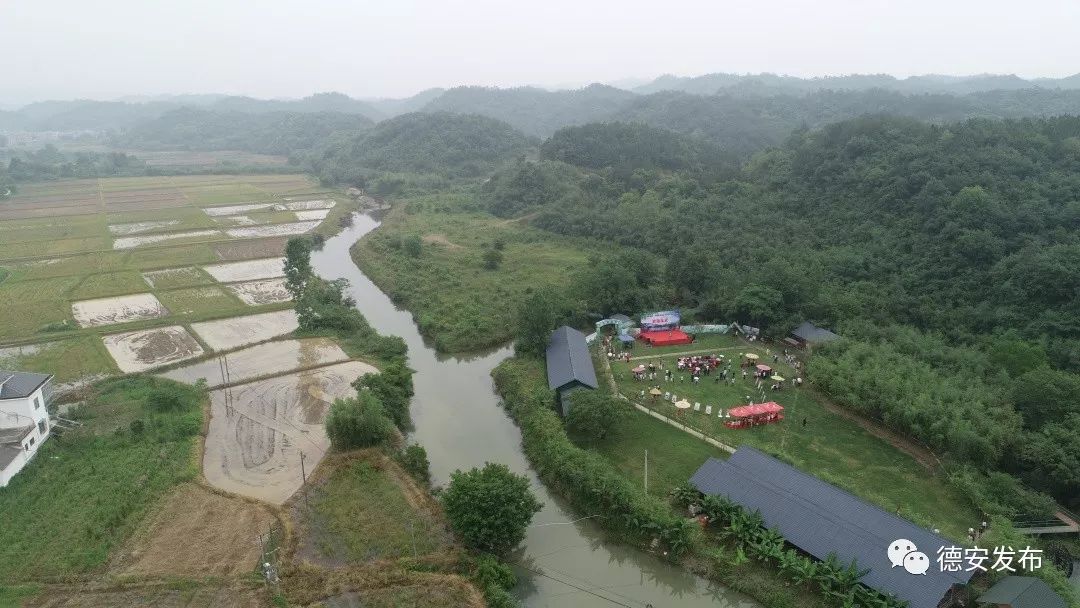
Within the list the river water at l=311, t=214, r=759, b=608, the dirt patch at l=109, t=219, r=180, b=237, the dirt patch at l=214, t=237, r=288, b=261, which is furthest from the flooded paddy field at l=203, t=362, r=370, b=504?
the dirt patch at l=109, t=219, r=180, b=237

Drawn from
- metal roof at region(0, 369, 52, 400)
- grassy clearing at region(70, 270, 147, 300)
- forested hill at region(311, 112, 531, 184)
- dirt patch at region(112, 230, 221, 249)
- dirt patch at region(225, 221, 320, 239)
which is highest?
forested hill at region(311, 112, 531, 184)

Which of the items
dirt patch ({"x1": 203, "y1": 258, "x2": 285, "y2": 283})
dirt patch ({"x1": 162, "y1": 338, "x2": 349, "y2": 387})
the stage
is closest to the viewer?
dirt patch ({"x1": 162, "y1": 338, "x2": 349, "y2": 387})

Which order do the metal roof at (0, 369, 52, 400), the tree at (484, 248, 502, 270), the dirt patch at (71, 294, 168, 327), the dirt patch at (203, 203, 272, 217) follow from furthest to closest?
the dirt patch at (203, 203, 272, 217), the tree at (484, 248, 502, 270), the dirt patch at (71, 294, 168, 327), the metal roof at (0, 369, 52, 400)

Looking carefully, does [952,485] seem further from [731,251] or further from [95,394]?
[95,394]

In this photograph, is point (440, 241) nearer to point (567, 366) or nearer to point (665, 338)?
point (665, 338)

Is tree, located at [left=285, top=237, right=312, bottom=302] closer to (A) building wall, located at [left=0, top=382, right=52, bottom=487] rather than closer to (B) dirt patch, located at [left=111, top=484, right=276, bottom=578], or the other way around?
(A) building wall, located at [left=0, top=382, right=52, bottom=487]

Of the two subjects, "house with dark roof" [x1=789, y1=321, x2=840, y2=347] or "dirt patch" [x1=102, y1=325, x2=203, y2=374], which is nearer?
"dirt patch" [x1=102, y1=325, x2=203, y2=374]

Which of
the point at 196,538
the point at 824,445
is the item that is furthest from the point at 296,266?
the point at 824,445
